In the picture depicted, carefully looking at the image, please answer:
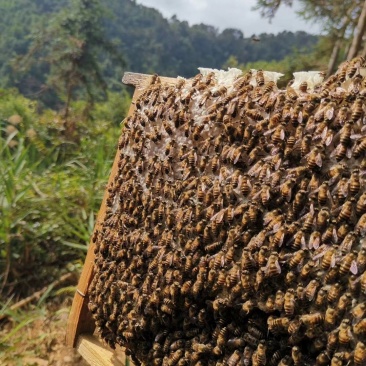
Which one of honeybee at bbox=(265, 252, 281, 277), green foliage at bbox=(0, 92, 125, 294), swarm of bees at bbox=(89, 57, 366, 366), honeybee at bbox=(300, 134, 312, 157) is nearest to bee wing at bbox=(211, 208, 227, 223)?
swarm of bees at bbox=(89, 57, 366, 366)

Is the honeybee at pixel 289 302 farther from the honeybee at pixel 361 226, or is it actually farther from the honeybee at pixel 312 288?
the honeybee at pixel 361 226

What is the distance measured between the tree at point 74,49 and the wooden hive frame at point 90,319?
12.7 meters

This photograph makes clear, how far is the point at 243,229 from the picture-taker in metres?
2.32

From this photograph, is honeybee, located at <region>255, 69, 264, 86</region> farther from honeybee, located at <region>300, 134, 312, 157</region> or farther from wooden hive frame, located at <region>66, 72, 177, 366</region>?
wooden hive frame, located at <region>66, 72, 177, 366</region>

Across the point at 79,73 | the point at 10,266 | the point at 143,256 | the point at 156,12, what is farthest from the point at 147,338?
the point at 156,12

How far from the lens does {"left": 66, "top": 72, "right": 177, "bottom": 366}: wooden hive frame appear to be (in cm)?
358

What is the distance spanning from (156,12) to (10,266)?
106497mm

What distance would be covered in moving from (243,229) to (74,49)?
14934 mm

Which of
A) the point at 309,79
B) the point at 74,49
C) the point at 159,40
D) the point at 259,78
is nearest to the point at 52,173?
the point at 259,78

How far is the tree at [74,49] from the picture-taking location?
16.1m

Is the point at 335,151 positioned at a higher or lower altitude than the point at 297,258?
higher

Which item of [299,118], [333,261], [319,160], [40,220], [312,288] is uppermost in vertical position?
[299,118]

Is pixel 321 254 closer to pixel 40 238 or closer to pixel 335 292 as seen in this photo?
pixel 335 292

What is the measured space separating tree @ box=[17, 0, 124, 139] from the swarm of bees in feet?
44.4
